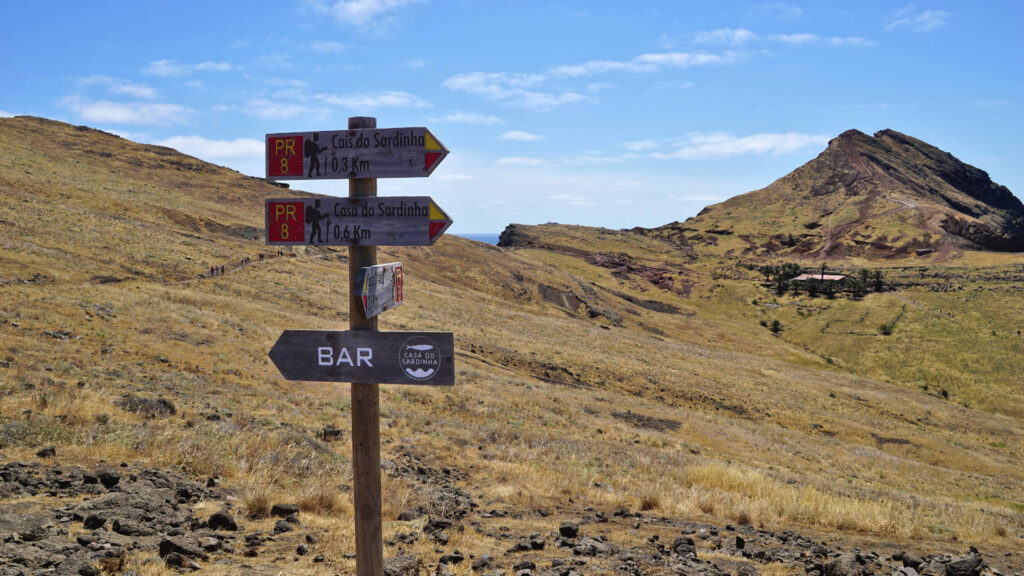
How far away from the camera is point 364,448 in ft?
16.4

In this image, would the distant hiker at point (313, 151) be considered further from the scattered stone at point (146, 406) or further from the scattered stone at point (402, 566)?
the scattered stone at point (146, 406)

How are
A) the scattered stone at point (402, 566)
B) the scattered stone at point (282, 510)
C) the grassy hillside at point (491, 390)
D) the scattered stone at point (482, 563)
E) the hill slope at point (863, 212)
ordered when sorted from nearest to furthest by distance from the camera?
the scattered stone at point (402, 566), the scattered stone at point (482, 563), the scattered stone at point (282, 510), the grassy hillside at point (491, 390), the hill slope at point (863, 212)

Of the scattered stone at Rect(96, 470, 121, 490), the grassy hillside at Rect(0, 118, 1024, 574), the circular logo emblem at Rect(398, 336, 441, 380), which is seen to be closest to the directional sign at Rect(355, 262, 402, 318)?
the circular logo emblem at Rect(398, 336, 441, 380)

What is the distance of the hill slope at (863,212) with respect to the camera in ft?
368

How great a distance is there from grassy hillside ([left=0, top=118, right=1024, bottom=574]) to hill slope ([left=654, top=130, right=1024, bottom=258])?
48631 millimetres

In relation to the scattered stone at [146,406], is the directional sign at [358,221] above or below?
above

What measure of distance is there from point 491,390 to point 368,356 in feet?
53.2

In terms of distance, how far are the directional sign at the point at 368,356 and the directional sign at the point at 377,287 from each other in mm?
251

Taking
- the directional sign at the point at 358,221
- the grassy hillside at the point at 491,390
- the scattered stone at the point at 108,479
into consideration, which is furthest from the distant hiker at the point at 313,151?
the scattered stone at the point at 108,479

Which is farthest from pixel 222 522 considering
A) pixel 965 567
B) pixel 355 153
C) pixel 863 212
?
pixel 863 212

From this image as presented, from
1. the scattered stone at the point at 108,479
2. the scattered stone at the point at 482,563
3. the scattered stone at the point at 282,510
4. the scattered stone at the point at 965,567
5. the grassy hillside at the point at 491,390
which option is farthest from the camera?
the grassy hillside at the point at 491,390

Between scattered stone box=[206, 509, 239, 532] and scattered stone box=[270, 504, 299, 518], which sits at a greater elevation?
scattered stone box=[206, 509, 239, 532]

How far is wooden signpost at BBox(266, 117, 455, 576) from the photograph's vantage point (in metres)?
4.84

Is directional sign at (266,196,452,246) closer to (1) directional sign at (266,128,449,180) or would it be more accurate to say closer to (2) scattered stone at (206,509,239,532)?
(1) directional sign at (266,128,449,180)
